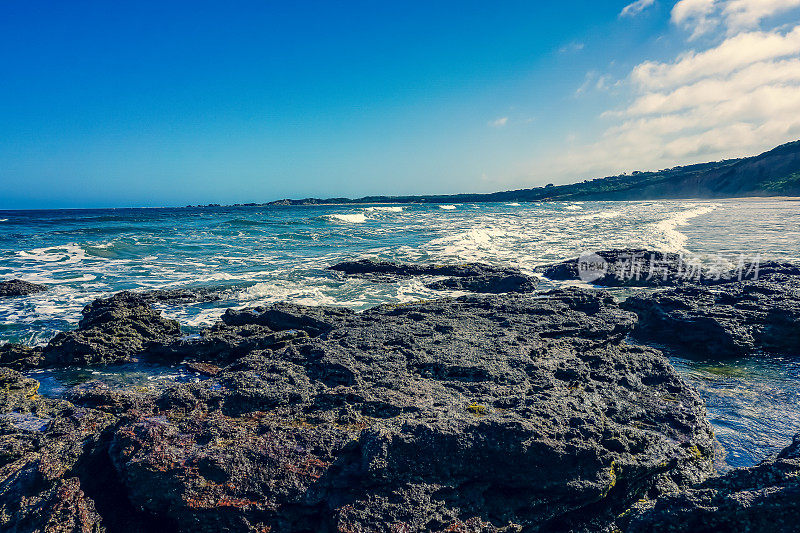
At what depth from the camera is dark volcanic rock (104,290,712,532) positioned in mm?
2664

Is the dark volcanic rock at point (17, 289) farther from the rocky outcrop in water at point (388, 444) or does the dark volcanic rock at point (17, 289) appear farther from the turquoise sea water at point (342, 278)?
the rocky outcrop in water at point (388, 444)

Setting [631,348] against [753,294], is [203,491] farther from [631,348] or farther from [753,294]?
[753,294]

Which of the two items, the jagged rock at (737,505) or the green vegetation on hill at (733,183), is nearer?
the jagged rock at (737,505)

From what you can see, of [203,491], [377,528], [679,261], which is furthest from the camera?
[679,261]

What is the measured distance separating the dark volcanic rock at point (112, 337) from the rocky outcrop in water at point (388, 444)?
144 centimetres

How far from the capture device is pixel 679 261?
39.6 feet

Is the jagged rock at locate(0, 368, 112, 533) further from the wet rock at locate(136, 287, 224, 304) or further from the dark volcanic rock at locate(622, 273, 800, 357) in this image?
the dark volcanic rock at locate(622, 273, 800, 357)

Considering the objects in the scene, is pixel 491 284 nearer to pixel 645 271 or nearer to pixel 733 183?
pixel 645 271

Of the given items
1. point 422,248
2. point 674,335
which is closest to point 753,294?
point 674,335

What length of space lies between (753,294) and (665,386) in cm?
449

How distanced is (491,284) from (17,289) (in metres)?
11.7

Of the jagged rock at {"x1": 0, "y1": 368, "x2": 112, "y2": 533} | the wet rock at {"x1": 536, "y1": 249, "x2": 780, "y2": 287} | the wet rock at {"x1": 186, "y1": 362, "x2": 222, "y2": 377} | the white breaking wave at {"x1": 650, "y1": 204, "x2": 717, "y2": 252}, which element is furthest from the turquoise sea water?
the jagged rock at {"x1": 0, "y1": 368, "x2": 112, "y2": 533}

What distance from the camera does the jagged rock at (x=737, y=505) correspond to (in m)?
2.16

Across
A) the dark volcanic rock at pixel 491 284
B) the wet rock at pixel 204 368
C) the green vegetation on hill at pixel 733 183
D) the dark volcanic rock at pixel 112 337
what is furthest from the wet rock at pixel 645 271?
the green vegetation on hill at pixel 733 183
